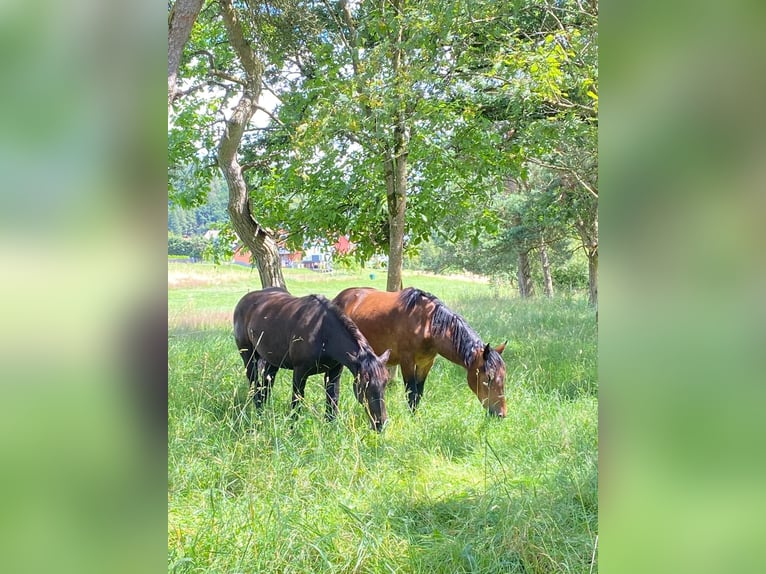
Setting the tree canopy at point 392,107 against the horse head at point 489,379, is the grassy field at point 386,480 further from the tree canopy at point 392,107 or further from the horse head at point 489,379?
the tree canopy at point 392,107

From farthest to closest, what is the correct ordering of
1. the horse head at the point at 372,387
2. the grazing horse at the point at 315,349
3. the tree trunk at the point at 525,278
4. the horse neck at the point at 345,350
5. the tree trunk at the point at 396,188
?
the tree trunk at the point at 525,278
the tree trunk at the point at 396,188
the horse neck at the point at 345,350
the grazing horse at the point at 315,349
the horse head at the point at 372,387

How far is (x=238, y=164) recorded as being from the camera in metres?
5.87

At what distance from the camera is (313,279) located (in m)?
7.47

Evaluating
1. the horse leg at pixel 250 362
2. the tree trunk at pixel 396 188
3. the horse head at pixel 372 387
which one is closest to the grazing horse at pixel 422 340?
the tree trunk at pixel 396 188

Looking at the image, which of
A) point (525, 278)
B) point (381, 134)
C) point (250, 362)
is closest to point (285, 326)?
point (250, 362)

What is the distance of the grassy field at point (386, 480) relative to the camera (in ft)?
6.75

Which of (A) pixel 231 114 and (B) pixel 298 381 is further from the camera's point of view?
(A) pixel 231 114

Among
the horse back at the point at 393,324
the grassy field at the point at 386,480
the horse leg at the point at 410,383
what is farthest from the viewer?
the horse back at the point at 393,324

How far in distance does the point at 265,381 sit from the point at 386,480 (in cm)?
192

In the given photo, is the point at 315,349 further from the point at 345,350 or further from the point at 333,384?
the point at 333,384

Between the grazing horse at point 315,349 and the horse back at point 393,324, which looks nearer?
the grazing horse at point 315,349

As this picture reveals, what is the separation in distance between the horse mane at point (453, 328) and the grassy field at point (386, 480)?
43 centimetres
